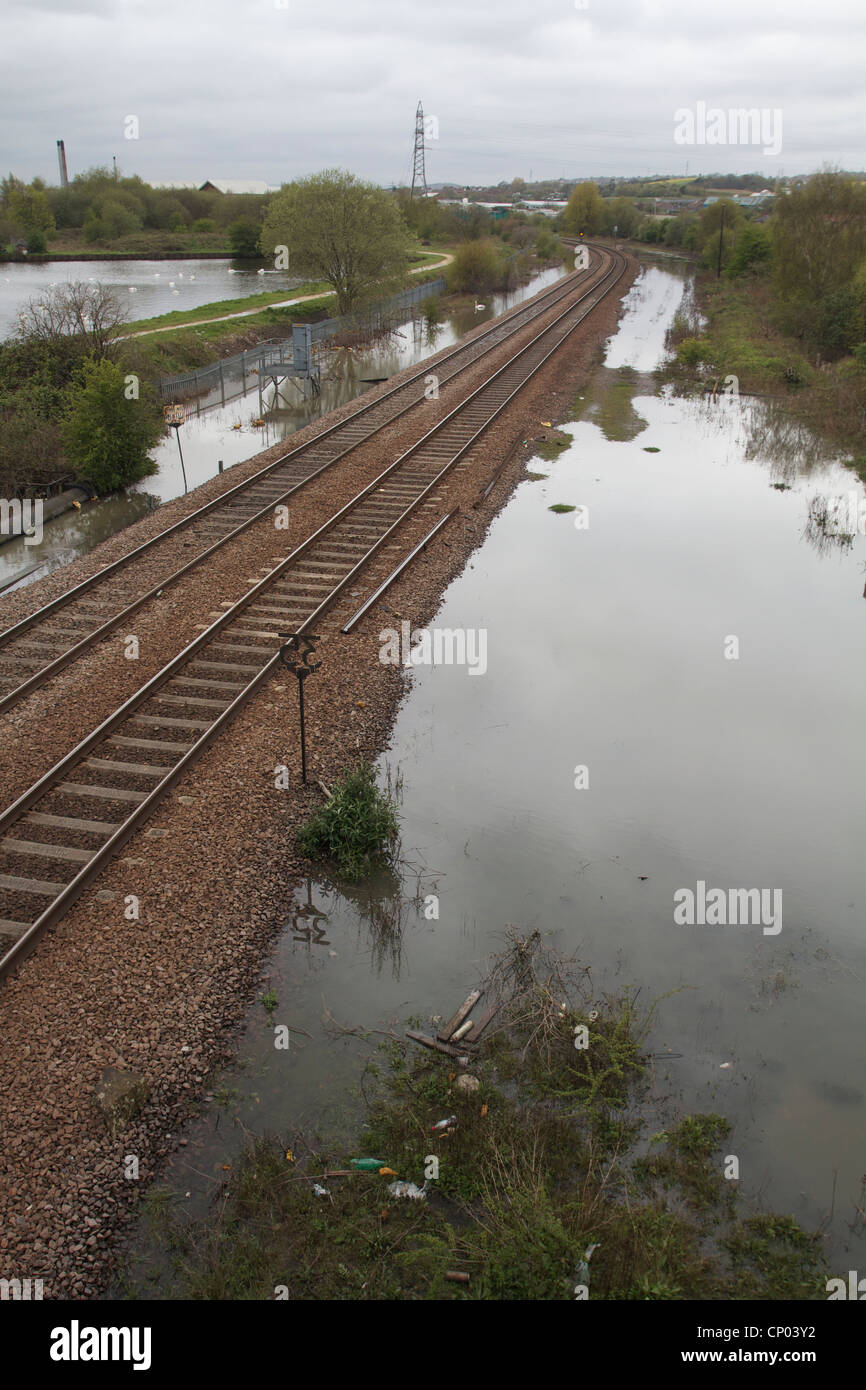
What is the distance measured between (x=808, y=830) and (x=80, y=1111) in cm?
786

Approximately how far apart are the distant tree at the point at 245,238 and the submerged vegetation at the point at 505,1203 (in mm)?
84959

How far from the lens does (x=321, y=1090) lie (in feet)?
22.9

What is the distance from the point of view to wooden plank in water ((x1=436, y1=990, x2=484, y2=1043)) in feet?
24.6

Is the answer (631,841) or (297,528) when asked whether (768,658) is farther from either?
(297,528)

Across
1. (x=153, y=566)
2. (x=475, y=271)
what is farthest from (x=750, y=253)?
(x=153, y=566)

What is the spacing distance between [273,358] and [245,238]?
51674mm

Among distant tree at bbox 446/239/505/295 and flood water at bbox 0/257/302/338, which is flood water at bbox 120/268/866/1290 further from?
distant tree at bbox 446/239/505/295

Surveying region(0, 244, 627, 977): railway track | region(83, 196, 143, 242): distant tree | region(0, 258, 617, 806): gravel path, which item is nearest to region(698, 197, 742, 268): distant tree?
region(0, 258, 617, 806): gravel path

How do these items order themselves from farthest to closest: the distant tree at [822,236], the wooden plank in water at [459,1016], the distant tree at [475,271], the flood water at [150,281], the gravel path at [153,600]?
the distant tree at [475,271] → the flood water at [150,281] → the distant tree at [822,236] → the gravel path at [153,600] → the wooden plank in water at [459,1016]

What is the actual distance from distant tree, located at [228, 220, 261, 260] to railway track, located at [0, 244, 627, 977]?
72301 mm

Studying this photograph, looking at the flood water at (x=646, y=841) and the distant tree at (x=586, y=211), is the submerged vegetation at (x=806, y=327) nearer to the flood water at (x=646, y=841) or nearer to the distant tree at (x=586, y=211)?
the flood water at (x=646, y=841)

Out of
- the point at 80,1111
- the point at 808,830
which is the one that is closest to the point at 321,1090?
the point at 80,1111

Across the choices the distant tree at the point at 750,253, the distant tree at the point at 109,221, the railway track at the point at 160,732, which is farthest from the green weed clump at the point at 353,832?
the distant tree at the point at 109,221

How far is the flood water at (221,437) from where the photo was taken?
18469 mm
